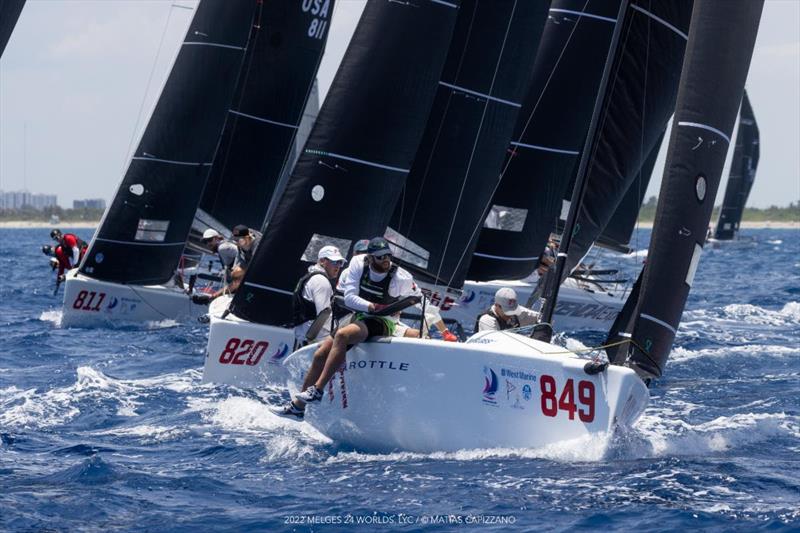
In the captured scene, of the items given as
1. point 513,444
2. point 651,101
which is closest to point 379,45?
point 651,101

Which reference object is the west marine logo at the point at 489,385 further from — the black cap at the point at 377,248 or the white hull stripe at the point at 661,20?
the white hull stripe at the point at 661,20

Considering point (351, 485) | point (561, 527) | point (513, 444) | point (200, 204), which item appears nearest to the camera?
point (561, 527)

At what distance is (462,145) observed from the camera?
567 inches

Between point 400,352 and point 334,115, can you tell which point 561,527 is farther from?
point 334,115

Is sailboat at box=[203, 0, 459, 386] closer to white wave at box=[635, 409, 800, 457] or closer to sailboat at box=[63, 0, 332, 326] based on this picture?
white wave at box=[635, 409, 800, 457]

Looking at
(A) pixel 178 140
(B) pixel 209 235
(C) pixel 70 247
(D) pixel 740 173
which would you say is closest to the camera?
(B) pixel 209 235

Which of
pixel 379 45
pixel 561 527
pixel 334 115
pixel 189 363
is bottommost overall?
pixel 189 363

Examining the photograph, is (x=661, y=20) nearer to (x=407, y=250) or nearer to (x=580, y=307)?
(x=407, y=250)

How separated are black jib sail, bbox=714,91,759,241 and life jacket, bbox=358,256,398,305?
1748 inches

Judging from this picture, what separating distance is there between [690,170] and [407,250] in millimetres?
5946

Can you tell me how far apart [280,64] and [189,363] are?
5.94 metres

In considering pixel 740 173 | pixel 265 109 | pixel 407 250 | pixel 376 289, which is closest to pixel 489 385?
pixel 376 289

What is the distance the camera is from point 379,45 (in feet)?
40.6

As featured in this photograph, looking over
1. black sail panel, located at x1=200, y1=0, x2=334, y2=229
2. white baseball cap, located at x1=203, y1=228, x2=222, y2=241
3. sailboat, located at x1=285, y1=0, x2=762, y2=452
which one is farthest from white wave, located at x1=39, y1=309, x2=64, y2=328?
sailboat, located at x1=285, y1=0, x2=762, y2=452
